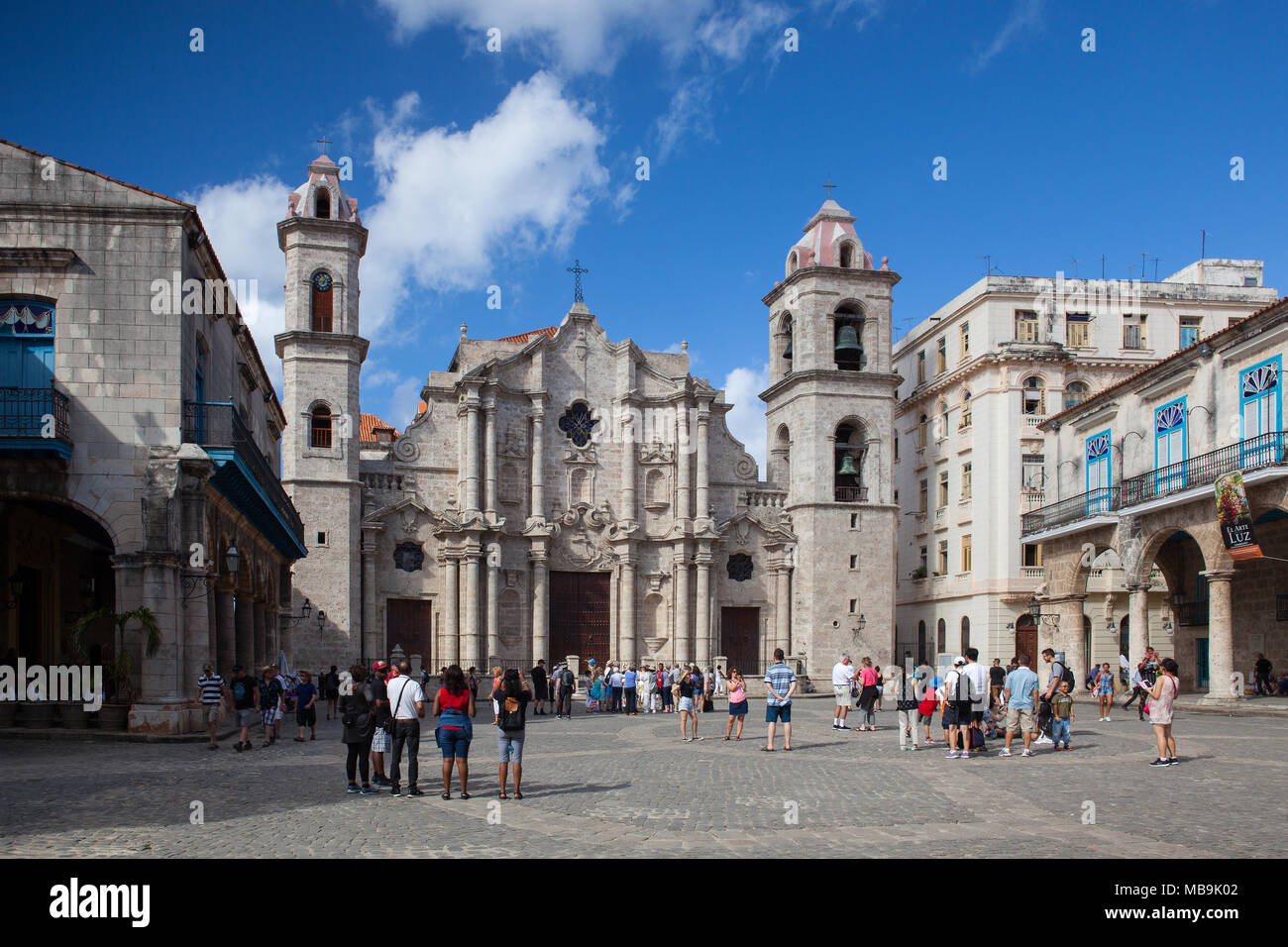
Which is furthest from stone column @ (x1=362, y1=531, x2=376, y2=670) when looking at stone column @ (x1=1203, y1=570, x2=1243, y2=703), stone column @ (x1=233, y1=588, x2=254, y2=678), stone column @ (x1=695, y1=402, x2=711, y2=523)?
stone column @ (x1=1203, y1=570, x2=1243, y2=703)

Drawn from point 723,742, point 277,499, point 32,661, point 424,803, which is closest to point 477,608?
point 277,499

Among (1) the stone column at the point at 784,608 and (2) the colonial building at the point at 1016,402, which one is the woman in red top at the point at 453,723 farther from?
(1) the stone column at the point at 784,608

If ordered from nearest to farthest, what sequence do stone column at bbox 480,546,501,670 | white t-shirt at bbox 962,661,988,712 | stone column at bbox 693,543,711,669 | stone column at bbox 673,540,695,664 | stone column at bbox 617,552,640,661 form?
1. white t-shirt at bbox 962,661,988,712
2. stone column at bbox 480,546,501,670
3. stone column at bbox 617,552,640,661
4. stone column at bbox 673,540,695,664
5. stone column at bbox 693,543,711,669

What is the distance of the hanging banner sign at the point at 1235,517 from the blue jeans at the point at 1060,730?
936cm

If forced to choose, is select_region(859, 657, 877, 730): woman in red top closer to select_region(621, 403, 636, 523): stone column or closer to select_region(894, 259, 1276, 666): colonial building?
select_region(894, 259, 1276, 666): colonial building

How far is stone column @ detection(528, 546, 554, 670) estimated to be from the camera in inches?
1699

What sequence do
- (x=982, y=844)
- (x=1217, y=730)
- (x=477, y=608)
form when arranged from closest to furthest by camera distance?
(x=982, y=844)
(x=1217, y=730)
(x=477, y=608)

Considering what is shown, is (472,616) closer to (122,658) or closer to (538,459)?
(538,459)

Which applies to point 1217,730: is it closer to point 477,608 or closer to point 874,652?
point 874,652

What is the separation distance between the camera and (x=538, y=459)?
44.0 m

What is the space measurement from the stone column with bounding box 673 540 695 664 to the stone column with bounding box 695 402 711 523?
1.60 metres

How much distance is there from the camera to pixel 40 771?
15.5 m
